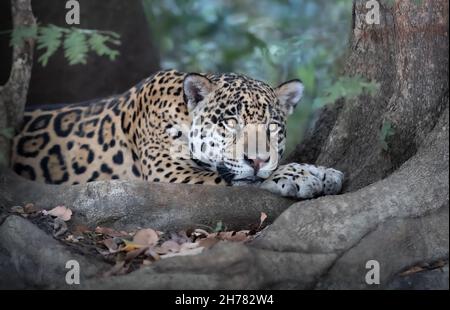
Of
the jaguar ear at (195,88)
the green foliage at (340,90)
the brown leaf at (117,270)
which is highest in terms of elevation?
the green foliage at (340,90)

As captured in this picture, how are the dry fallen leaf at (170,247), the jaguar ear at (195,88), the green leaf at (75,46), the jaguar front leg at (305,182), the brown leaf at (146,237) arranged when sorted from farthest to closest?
the jaguar ear at (195,88) → the jaguar front leg at (305,182) → the brown leaf at (146,237) → the dry fallen leaf at (170,247) → the green leaf at (75,46)

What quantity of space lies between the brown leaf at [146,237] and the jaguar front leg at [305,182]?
3.98ft

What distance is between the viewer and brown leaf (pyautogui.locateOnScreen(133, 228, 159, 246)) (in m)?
6.39

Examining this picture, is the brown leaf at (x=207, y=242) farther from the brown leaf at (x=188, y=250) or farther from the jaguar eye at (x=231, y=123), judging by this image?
the jaguar eye at (x=231, y=123)

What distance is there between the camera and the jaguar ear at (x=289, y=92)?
25.7 ft

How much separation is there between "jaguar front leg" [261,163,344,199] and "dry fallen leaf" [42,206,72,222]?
5.54 ft

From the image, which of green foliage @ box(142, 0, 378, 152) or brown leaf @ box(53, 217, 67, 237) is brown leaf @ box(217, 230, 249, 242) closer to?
brown leaf @ box(53, 217, 67, 237)

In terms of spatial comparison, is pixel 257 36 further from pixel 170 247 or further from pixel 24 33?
pixel 24 33

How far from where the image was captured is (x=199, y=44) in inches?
560

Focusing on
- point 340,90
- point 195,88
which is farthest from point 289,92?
point 340,90

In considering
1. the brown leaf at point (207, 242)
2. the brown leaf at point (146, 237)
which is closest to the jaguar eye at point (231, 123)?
the brown leaf at point (207, 242)

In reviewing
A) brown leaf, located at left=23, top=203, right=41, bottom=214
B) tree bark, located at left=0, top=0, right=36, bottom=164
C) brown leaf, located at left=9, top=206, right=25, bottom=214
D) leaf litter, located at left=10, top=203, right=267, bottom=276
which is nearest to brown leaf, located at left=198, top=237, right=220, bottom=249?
leaf litter, located at left=10, top=203, right=267, bottom=276

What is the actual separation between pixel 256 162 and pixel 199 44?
24.1 feet

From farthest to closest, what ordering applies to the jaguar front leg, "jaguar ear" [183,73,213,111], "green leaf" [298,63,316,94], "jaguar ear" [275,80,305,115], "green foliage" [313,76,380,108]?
"green leaf" [298,63,316,94], "jaguar ear" [275,80,305,115], "jaguar ear" [183,73,213,111], the jaguar front leg, "green foliage" [313,76,380,108]
